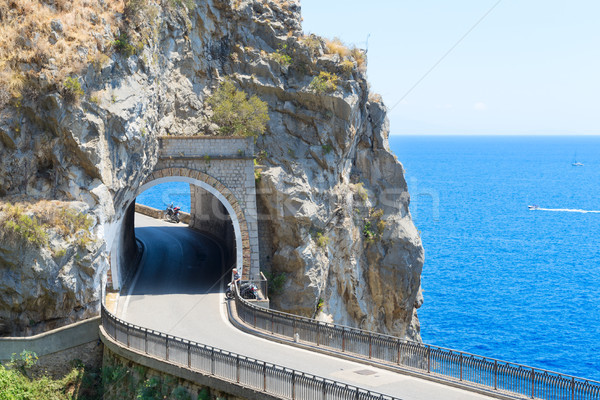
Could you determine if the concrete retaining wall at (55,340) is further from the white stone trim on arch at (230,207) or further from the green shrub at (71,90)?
the white stone trim on arch at (230,207)

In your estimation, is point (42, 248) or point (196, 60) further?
point (196, 60)

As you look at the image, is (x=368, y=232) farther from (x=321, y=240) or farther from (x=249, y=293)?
(x=249, y=293)

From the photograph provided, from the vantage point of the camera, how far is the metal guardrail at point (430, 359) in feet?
68.7

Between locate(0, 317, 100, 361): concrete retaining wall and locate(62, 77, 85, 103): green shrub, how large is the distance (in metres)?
8.82

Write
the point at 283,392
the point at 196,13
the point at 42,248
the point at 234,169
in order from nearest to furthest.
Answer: the point at 283,392
the point at 42,248
the point at 234,169
the point at 196,13

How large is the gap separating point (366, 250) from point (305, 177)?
682 centimetres

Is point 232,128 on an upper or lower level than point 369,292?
upper

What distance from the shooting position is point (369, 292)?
144 ft

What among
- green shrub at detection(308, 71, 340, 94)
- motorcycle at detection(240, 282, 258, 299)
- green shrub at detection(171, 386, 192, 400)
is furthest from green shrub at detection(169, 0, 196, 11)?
green shrub at detection(171, 386, 192, 400)

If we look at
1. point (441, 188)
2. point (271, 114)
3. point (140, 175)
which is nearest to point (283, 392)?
point (140, 175)

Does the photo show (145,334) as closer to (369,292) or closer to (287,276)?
(287,276)

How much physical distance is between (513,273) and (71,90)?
5348 cm

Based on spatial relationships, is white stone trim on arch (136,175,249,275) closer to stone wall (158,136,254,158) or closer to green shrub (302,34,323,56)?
stone wall (158,136,254,158)

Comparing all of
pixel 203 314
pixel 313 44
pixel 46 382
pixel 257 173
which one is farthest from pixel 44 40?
pixel 313 44
